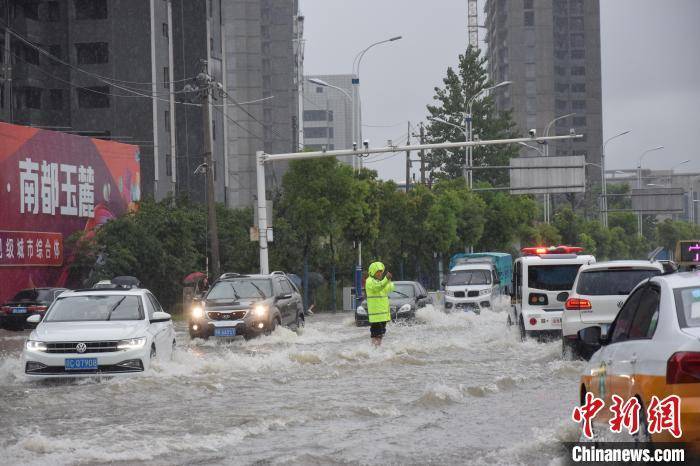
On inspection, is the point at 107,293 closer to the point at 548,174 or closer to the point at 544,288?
the point at 544,288

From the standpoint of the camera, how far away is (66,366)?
55.8ft

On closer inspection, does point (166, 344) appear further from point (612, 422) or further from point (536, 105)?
point (536, 105)

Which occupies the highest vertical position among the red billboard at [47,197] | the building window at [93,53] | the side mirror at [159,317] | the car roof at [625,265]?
→ the building window at [93,53]

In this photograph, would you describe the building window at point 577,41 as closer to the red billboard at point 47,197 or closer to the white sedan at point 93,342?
the red billboard at point 47,197

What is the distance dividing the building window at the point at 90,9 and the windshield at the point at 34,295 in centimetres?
3546

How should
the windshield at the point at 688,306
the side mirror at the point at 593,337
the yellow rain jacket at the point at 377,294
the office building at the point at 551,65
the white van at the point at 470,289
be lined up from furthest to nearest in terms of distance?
the office building at the point at 551,65 → the white van at the point at 470,289 → the yellow rain jacket at the point at 377,294 → the side mirror at the point at 593,337 → the windshield at the point at 688,306

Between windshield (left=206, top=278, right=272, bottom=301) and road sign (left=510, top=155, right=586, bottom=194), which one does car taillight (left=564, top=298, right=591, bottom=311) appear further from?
road sign (left=510, top=155, right=586, bottom=194)

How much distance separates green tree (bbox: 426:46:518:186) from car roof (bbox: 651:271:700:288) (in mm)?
93836

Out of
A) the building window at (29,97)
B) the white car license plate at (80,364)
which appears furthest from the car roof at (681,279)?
the building window at (29,97)

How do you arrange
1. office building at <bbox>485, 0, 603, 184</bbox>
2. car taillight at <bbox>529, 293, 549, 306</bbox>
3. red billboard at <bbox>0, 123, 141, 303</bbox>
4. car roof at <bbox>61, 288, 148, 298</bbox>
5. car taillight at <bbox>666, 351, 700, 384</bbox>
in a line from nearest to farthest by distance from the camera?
car taillight at <bbox>666, 351, 700, 384</bbox> → car roof at <bbox>61, 288, 148, 298</bbox> → car taillight at <bbox>529, 293, 549, 306</bbox> → red billboard at <bbox>0, 123, 141, 303</bbox> → office building at <bbox>485, 0, 603, 184</bbox>

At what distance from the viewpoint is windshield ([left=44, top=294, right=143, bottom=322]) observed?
1844 cm

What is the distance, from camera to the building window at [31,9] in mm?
71500

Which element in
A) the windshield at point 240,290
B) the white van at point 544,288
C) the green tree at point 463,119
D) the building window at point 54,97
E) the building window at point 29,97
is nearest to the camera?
the white van at point 544,288

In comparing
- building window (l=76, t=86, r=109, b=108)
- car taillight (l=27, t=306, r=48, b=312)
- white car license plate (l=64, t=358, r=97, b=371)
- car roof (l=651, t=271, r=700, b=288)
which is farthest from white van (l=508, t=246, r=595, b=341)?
building window (l=76, t=86, r=109, b=108)
